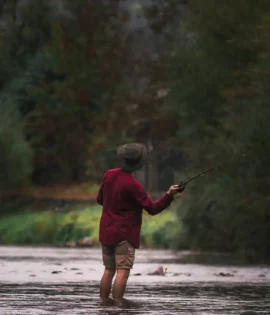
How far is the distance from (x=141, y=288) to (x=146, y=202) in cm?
332

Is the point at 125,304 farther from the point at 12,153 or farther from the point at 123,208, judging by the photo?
the point at 12,153

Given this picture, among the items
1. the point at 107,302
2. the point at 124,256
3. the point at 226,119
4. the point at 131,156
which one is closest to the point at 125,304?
the point at 107,302

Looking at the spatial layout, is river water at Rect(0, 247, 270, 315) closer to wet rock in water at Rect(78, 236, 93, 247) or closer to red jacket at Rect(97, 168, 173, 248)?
red jacket at Rect(97, 168, 173, 248)

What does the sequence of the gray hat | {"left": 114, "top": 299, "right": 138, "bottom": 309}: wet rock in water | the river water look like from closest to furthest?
1. the river water
2. {"left": 114, "top": 299, "right": 138, "bottom": 309}: wet rock in water
3. the gray hat

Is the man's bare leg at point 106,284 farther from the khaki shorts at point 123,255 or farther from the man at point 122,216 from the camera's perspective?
the khaki shorts at point 123,255

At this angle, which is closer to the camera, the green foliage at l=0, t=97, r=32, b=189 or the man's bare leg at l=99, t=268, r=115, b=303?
the man's bare leg at l=99, t=268, r=115, b=303

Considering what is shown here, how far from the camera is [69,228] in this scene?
143 ft

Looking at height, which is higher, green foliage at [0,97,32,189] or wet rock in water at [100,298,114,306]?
green foliage at [0,97,32,189]

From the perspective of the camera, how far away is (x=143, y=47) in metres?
Answer: 73.4

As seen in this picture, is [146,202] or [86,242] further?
[86,242]

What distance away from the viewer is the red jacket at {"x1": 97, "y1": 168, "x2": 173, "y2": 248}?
14109mm

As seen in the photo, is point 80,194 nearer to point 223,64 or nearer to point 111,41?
point 111,41

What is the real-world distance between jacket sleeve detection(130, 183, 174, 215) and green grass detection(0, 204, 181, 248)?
21315 mm

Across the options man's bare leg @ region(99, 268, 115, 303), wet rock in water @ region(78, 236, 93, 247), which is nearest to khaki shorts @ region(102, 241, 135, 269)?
man's bare leg @ region(99, 268, 115, 303)
